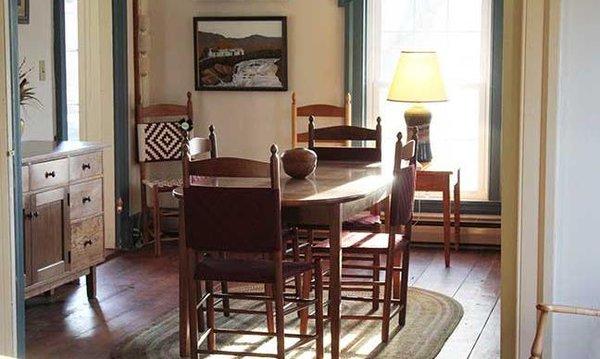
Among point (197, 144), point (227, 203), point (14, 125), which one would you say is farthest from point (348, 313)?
point (14, 125)

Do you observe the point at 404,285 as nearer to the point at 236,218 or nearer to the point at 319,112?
the point at 236,218

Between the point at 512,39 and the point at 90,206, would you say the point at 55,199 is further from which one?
the point at 512,39

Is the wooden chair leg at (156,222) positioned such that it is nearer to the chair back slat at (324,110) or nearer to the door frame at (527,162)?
the chair back slat at (324,110)

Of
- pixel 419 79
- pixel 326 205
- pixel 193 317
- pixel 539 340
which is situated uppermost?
pixel 419 79

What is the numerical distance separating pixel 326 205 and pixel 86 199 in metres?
1.88

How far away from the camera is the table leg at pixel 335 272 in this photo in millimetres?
4543

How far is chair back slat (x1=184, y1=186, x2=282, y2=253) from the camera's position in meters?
4.29

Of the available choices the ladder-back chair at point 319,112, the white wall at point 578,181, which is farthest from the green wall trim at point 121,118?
the white wall at point 578,181

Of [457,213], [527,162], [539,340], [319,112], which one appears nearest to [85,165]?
[319,112]

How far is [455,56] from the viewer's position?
7457 mm

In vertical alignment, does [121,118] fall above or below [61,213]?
above

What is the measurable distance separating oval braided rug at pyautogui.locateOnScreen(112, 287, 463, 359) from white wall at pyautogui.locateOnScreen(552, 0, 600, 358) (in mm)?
1453

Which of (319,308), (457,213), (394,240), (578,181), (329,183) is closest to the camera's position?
(578,181)

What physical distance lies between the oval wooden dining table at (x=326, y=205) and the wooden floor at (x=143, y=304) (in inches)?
21.8
